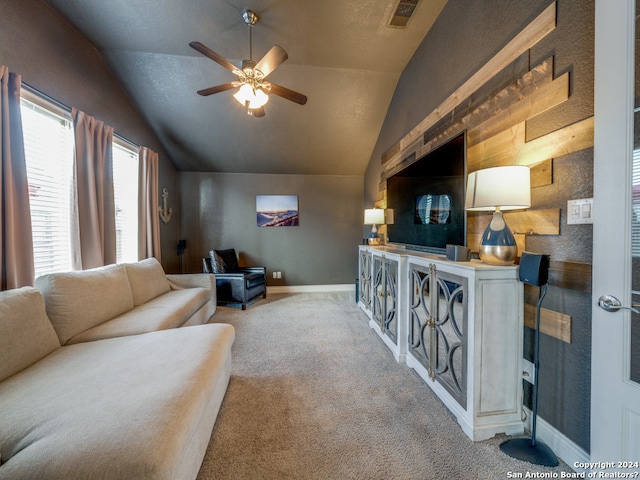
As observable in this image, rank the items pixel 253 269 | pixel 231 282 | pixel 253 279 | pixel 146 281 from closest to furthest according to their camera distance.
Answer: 1. pixel 146 281
2. pixel 231 282
3. pixel 253 279
4. pixel 253 269

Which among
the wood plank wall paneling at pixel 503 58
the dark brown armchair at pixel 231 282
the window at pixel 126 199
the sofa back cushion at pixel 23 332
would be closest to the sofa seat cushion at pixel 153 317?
the sofa back cushion at pixel 23 332

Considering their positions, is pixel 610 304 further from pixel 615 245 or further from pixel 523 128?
pixel 523 128

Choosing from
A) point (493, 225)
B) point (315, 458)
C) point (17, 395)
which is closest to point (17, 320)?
point (17, 395)

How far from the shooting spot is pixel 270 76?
3.10 meters

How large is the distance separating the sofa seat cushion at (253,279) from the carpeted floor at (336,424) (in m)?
1.40

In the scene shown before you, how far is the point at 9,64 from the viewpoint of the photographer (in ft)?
5.88

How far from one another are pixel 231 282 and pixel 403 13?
153 inches

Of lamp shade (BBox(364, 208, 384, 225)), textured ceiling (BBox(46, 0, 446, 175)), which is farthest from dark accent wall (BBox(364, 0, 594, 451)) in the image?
lamp shade (BBox(364, 208, 384, 225))

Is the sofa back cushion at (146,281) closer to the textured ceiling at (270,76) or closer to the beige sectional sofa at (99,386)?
the beige sectional sofa at (99,386)

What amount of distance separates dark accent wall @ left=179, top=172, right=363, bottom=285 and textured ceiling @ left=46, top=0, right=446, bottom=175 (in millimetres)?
356

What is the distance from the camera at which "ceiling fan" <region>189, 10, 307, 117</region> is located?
1.95 meters

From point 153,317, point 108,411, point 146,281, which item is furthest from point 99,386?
point 146,281

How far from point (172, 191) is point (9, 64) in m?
2.77

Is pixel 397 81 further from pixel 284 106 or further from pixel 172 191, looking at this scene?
pixel 172 191
